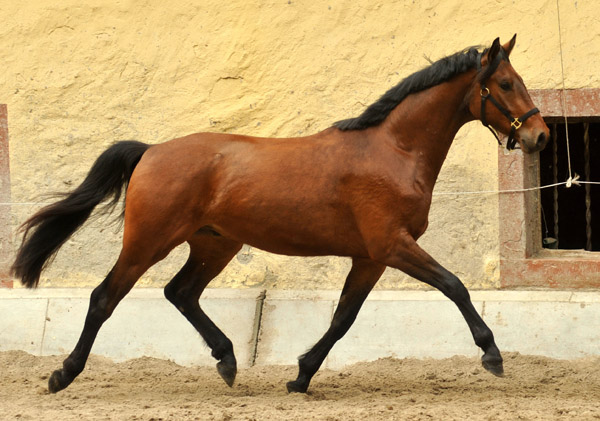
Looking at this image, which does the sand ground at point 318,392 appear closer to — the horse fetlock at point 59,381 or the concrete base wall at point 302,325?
the horse fetlock at point 59,381

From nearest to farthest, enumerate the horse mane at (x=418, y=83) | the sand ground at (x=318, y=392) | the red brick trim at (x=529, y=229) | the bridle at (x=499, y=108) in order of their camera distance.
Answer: the sand ground at (x=318, y=392) → the bridle at (x=499, y=108) → the horse mane at (x=418, y=83) → the red brick trim at (x=529, y=229)

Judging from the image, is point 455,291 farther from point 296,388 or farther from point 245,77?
point 245,77

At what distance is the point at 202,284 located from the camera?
5637mm

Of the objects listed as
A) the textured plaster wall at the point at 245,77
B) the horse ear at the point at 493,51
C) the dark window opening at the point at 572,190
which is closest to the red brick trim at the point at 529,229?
the textured plaster wall at the point at 245,77

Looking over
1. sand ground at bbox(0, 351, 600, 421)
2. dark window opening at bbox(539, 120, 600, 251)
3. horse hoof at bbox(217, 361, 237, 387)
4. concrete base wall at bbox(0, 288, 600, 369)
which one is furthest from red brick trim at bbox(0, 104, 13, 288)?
dark window opening at bbox(539, 120, 600, 251)

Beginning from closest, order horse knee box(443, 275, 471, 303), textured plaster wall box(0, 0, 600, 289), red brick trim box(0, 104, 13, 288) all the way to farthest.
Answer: horse knee box(443, 275, 471, 303)
textured plaster wall box(0, 0, 600, 289)
red brick trim box(0, 104, 13, 288)

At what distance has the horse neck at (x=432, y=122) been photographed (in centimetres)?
510

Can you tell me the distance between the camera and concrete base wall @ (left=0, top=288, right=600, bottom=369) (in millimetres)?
6254

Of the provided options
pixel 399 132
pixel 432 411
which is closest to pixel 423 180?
pixel 399 132

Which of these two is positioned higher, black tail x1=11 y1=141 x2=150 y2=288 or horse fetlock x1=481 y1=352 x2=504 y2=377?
black tail x1=11 y1=141 x2=150 y2=288

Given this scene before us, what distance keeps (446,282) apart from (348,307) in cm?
79

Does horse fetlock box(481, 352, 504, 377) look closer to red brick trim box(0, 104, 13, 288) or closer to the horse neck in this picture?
the horse neck

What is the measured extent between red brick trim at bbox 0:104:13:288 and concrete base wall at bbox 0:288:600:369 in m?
0.39

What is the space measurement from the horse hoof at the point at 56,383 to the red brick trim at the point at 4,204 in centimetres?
238
